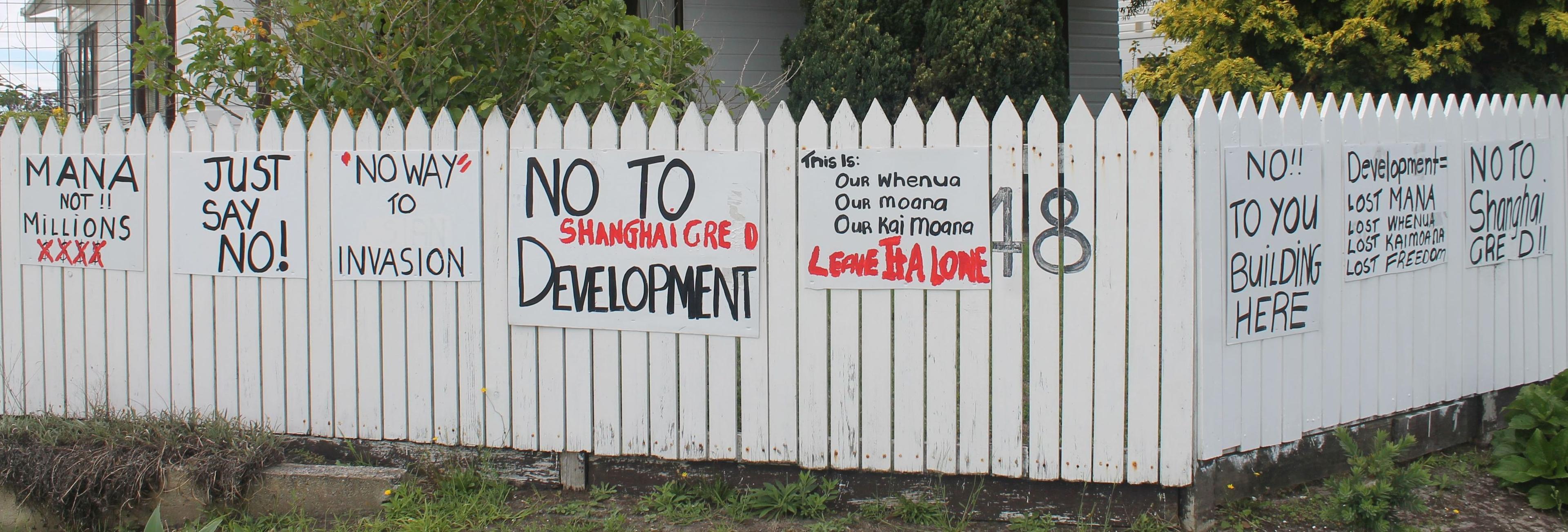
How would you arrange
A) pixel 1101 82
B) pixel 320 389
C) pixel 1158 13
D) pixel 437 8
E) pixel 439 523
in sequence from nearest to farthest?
pixel 439 523
pixel 320 389
pixel 437 8
pixel 1158 13
pixel 1101 82

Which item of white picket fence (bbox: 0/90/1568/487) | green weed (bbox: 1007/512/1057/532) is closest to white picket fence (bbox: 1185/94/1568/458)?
white picket fence (bbox: 0/90/1568/487)

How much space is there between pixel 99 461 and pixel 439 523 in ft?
4.32

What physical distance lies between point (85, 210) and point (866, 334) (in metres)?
3.32

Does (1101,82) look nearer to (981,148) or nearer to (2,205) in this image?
(981,148)

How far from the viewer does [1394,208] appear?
4020 mm

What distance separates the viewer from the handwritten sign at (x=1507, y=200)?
4336 millimetres

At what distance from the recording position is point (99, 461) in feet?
12.8

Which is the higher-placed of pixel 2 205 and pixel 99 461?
pixel 2 205

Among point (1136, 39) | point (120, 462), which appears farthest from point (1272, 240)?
point (1136, 39)

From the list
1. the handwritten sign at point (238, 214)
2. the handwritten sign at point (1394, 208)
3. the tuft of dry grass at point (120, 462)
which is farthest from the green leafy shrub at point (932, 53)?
the tuft of dry grass at point (120, 462)

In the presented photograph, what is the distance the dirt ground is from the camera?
364 cm

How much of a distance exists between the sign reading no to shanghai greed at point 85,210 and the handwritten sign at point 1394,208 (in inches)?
183

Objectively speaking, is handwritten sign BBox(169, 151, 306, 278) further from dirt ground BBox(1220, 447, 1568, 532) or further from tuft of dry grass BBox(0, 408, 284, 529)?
dirt ground BBox(1220, 447, 1568, 532)

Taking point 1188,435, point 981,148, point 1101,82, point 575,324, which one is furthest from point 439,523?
point 1101,82
